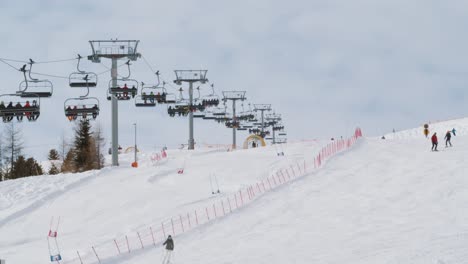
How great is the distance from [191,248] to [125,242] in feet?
13.9

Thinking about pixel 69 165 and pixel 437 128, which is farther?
pixel 69 165

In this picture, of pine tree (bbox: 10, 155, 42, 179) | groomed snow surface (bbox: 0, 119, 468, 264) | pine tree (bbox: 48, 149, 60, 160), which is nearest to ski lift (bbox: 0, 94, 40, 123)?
groomed snow surface (bbox: 0, 119, 468, 264)

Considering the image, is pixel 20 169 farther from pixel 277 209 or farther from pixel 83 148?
pixel 277 209

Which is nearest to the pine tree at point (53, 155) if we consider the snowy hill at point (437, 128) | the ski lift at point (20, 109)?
the snowy hill at point (437, 128)

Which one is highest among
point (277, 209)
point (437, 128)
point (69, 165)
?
point (437, 128)

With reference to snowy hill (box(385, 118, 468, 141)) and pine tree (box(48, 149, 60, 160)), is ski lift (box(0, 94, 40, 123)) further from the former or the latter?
pine tree (box(48, 149, 60, 160))

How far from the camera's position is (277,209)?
2391cm

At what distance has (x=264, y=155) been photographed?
41344 mm

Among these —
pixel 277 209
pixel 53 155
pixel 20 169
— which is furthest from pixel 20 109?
pixel 53 155

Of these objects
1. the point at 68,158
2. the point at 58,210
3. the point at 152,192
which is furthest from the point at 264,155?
the point at 68,158

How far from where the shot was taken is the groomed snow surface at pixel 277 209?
57.2 feet

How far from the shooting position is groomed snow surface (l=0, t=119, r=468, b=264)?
57.2 feet

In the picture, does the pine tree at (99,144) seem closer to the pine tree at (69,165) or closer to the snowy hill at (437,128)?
the pine tree at (69,165)

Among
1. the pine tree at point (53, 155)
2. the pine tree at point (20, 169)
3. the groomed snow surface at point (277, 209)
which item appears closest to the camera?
the groomed snow surface at point (277, 209)
